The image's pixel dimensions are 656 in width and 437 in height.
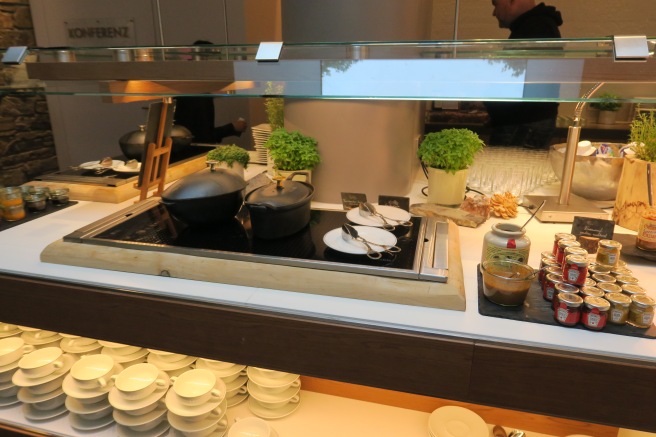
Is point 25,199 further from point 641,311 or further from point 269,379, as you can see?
point 641,311

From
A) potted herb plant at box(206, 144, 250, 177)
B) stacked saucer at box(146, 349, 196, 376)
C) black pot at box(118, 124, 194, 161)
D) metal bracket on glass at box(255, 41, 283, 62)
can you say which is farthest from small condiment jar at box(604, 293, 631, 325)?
black pot at box(118, 124, 194, 161)

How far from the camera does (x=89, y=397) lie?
112cm

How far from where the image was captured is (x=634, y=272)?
3.21 feet

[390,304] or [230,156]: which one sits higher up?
[230,156]

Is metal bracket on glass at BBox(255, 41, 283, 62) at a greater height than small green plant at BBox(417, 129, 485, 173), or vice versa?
metal bracket on glass at BBox(255, 41, 283, 62)

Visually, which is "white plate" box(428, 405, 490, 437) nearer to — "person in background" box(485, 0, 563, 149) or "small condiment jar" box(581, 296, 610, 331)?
"small condiment jar" box(581, 296, 610, 331)

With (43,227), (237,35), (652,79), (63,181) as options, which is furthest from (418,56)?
(237,35)

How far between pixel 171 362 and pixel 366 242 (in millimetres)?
631

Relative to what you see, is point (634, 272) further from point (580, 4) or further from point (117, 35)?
point (117, 35)

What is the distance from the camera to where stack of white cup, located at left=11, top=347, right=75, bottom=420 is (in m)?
1.16

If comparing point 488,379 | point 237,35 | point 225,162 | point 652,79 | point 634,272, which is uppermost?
point 237,35

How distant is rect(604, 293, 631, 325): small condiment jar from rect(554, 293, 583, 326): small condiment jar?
0.05 m

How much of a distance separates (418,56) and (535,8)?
1523 mm

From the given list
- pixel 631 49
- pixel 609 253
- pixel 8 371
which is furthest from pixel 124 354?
pixel 631 49
